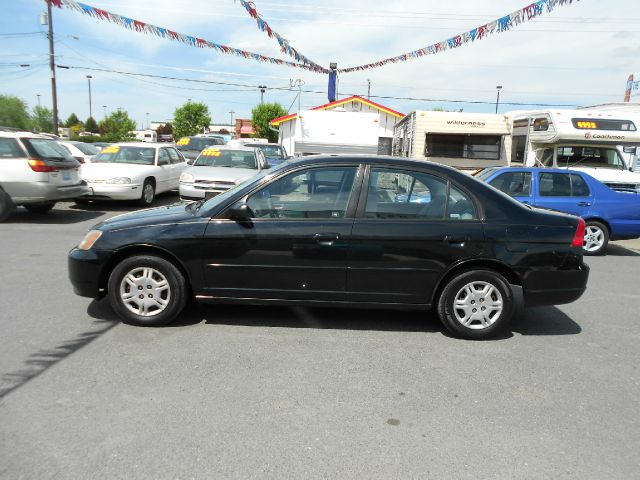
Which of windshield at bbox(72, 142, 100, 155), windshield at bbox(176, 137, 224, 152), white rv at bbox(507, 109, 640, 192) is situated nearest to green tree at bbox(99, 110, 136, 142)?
windshield at bbox(176, 137, 224, 152)

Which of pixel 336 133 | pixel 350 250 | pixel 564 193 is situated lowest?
pixel 350 250

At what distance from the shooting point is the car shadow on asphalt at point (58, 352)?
3.18 meters

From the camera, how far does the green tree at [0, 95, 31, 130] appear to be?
57250 mm

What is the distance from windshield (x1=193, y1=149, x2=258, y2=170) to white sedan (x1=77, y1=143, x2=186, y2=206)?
110cm

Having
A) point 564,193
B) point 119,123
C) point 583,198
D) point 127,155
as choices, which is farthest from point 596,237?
point 119,123

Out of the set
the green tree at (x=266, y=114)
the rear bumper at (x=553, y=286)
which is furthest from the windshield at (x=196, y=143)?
the green tree at (x=266, y=114)

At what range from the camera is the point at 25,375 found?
3.26 m

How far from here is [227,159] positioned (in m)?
12.1

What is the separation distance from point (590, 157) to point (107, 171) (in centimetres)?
1135

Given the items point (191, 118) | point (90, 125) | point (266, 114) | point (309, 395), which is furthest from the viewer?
point (90, 125)

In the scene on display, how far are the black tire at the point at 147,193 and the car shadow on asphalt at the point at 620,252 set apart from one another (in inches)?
390

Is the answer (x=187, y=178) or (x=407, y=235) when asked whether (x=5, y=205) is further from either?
(x=407, y=235)

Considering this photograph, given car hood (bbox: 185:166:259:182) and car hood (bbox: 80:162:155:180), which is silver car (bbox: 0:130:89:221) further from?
car hood (bbox: 185:166:259:182)

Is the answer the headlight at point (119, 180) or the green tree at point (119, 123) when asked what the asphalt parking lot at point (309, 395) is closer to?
the headlight at point (119, 180)
